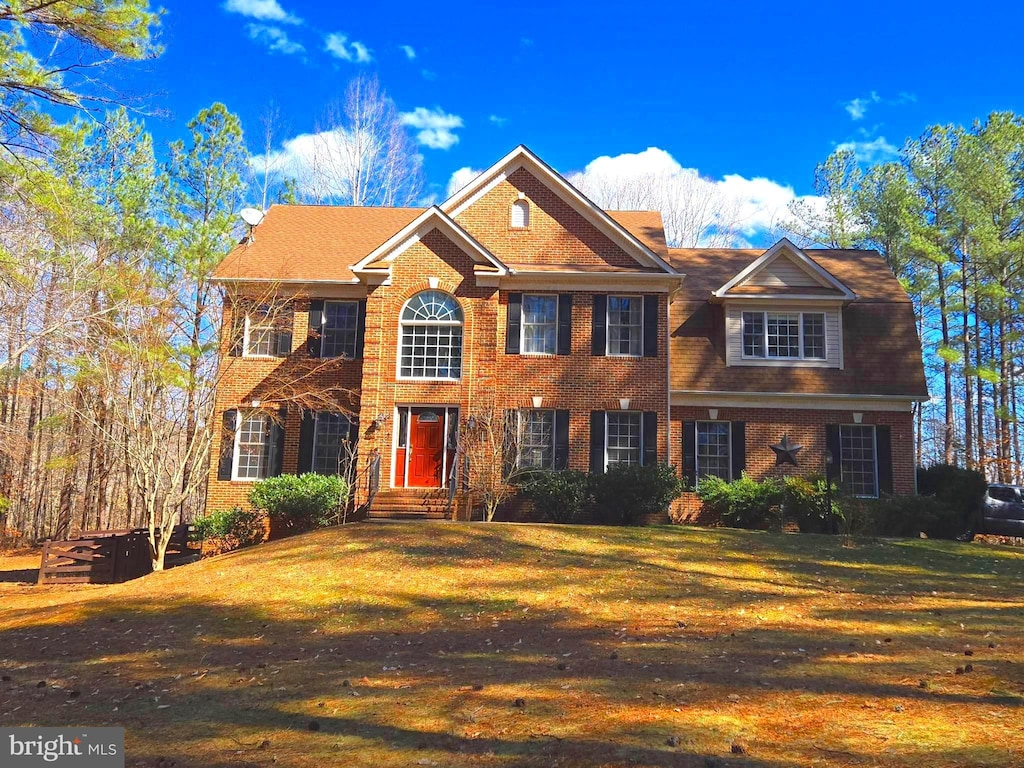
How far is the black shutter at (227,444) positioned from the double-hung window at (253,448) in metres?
0.13

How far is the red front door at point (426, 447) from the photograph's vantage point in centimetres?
1878

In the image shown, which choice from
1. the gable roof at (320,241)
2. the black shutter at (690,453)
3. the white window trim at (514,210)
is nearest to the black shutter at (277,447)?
the gable roof at (320,241)

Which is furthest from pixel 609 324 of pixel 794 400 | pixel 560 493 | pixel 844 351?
pixel 844 351

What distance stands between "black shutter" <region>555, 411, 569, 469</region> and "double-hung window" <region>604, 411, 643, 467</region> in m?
1.03

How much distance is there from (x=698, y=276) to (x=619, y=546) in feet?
37.5

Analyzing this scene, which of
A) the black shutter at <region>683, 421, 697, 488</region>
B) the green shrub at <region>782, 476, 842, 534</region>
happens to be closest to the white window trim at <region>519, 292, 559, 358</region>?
the black shutter at <region>683, 421, 697, 488</region>

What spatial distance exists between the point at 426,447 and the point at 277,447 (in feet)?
13.6

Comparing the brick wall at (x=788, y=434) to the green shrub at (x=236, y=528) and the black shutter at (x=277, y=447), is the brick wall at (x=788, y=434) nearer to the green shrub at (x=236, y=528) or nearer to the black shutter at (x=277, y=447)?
the black shutter at (x=277, y=447)

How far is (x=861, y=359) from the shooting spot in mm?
20047

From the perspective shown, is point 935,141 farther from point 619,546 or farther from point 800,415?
point 619,546

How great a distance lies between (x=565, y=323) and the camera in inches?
770

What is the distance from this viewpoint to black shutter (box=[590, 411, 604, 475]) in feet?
62.1

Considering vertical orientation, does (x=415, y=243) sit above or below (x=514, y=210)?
below

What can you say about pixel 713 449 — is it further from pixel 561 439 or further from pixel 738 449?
pixel 561 439
